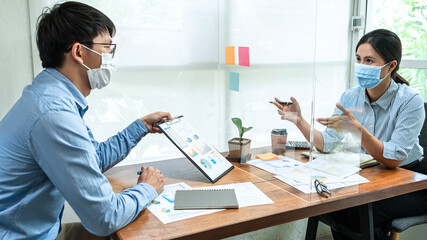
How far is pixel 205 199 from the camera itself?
1.25m

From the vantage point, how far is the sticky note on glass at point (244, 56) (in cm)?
176

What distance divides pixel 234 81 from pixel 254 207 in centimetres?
85

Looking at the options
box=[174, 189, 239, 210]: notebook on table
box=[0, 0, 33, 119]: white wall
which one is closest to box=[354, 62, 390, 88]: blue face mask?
box=[174, 189, 239, 210]: notebook on table

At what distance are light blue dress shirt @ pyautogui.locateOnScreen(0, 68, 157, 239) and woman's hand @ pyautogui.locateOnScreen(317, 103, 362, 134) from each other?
751 mm

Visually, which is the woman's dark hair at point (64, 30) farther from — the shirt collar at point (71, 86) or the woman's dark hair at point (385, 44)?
the woman's dark hair at point (385, 44)

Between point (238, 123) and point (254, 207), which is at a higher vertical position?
point (238, 123)

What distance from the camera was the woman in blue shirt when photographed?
1413 millimetres

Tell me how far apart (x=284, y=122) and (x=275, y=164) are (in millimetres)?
202

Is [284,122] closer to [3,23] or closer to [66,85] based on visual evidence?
[66,85]

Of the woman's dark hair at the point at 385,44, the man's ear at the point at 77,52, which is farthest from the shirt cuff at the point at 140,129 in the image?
the woman's dark hair at the point at 385,44

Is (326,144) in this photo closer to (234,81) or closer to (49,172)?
(234,81)

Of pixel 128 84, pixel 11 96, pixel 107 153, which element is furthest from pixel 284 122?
pixel 11 96

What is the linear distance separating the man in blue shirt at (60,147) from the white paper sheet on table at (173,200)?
41 mm

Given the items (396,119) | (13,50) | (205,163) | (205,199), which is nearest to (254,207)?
(205,199)
